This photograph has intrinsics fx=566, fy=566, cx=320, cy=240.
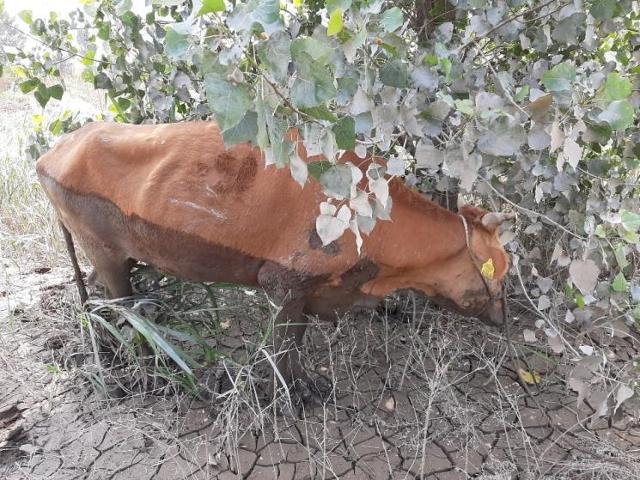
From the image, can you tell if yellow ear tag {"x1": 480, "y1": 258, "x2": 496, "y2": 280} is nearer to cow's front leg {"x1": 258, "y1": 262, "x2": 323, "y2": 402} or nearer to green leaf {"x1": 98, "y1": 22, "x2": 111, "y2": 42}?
cow's front leg {"x1": 258, "y1": 262, "x2": 323, "y2": 402}

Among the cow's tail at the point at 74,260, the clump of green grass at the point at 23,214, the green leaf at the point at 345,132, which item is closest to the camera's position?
the green leaf at the point at 345,132

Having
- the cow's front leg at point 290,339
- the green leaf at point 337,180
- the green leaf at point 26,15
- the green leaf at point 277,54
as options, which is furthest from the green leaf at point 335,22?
the green leaf at point 26,15

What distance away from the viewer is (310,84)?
1114 mm

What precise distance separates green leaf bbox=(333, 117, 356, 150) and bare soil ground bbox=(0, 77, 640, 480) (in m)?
1.25

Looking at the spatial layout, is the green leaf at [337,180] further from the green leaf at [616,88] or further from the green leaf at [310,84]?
the green leaf at [616,88]

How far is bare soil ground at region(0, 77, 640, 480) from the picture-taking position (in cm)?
233

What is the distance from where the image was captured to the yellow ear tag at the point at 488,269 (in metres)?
2.31

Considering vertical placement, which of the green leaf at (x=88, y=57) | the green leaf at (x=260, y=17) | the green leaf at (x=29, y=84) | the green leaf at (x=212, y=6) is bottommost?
the green leaf at (x=29, y=84)

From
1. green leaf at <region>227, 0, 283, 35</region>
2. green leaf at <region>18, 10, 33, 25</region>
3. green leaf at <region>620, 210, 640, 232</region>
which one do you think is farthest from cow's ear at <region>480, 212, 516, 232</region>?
green leaf at <region>18, 10, 33, 25</region>

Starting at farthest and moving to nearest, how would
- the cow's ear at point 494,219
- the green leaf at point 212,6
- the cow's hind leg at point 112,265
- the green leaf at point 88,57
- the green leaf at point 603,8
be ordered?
the green leaf at point 88,57
the cow's hind leg at point 112,265
the cow's ear at point 494,219
the green leaf at point 603,8
the green leaf at point 212,6

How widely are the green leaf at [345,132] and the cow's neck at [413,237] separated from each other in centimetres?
99

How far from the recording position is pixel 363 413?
262cm

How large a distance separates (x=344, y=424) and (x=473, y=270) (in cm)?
90

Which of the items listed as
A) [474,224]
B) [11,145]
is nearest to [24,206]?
[11,145]
